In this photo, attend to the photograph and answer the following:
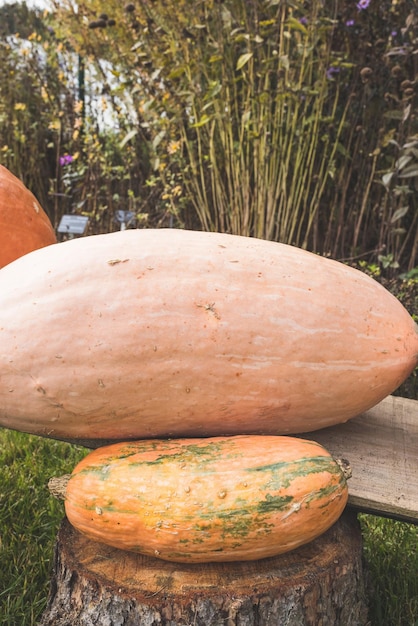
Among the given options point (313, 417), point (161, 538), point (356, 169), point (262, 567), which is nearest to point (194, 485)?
point (161, 538)

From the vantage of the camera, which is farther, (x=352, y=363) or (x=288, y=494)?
(x=352, y=363)

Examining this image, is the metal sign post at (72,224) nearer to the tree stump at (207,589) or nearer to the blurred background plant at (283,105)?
the blurred background plant at (283,105)

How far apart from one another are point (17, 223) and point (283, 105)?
1.91m

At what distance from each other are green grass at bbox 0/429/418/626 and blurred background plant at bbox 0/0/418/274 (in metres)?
1.71

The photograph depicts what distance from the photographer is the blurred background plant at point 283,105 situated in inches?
126

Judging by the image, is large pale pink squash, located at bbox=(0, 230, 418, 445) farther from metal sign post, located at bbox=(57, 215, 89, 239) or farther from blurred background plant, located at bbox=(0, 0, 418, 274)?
metal sign post, located at bbox=(57, 215, 89, 239)

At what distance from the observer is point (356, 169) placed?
3.61 m

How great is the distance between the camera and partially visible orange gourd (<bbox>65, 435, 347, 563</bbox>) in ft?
3.83

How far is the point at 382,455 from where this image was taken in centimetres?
151

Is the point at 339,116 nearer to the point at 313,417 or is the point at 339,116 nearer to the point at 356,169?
the point at 356,169

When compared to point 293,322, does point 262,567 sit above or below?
below

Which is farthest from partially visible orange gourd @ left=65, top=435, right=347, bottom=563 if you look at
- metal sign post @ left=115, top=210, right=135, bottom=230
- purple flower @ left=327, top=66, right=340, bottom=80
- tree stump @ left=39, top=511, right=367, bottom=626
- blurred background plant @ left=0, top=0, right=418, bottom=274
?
metal sign post @ left=115, top=210, right=135, bottom=230

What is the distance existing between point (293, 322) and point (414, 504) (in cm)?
46

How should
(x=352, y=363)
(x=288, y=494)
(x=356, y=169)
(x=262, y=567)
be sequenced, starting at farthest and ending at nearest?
1. (x=356, y=169)
2. (x=352, y=363)
3. (x=262, y=567)
4. (x=288, y=494)
